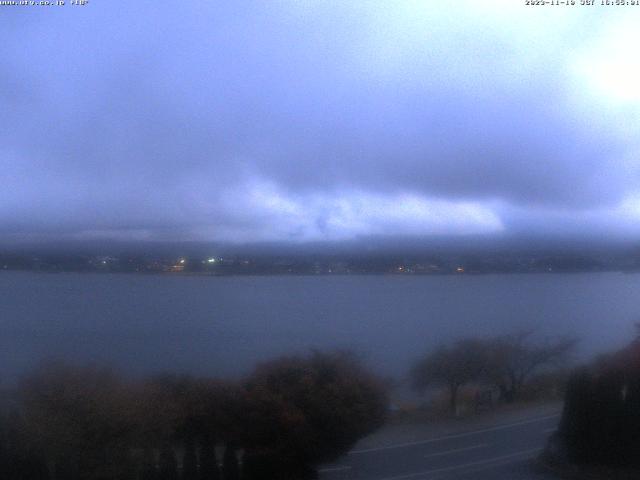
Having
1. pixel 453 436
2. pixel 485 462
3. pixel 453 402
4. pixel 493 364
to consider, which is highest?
pixel 493 364

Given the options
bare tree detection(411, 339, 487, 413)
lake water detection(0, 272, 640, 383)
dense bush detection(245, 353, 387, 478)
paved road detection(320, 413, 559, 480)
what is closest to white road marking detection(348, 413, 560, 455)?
paved road detection(320, 413, 559, 480)

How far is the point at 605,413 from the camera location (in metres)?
4.99

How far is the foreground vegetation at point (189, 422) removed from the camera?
14.0ft

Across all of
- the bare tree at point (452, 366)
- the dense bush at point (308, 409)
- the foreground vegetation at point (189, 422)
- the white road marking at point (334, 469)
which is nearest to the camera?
the foreground vegetation at point (189, 422)

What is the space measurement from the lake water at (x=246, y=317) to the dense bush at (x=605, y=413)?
0.18m

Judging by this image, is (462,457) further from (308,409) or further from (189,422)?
(189,422)

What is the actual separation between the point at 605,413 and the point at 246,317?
231cm

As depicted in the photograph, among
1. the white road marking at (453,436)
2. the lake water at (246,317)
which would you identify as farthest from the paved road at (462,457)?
the lake water at (246,317)

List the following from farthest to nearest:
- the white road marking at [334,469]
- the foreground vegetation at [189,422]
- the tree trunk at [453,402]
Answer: the tree trunk at [453,402] → the white road marking at [334,469] → the foreground vegetation at [189,422]

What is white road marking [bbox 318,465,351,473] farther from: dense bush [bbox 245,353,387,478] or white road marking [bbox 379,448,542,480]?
white road marking [bbox 379,448,542,480]

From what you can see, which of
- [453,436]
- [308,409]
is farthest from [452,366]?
[308,409]

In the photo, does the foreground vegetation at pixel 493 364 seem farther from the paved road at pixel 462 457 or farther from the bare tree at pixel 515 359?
the paved road at pixel 462 457

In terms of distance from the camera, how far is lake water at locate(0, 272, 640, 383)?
456 cm

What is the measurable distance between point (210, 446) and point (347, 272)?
1.35 metres
